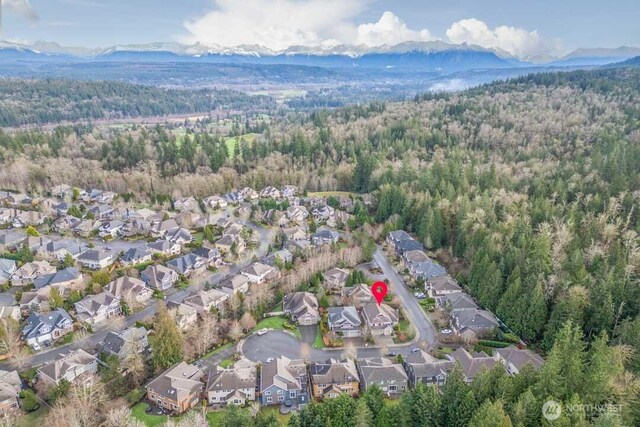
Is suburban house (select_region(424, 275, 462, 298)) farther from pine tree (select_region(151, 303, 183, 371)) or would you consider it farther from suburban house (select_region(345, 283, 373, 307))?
pine tree (select_region(151, 303, 183, 371))

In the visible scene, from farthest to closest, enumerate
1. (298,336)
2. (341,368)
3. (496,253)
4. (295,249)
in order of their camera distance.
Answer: (295,249), (496,253), (298,336), (341,368)

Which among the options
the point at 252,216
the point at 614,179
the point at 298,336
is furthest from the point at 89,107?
the point at 614,179

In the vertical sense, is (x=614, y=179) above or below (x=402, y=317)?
above

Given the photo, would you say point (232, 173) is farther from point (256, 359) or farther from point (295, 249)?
point (256, 359)

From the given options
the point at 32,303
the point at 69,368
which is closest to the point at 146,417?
the point at 69,368

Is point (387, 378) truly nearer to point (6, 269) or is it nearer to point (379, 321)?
point (379, 321)

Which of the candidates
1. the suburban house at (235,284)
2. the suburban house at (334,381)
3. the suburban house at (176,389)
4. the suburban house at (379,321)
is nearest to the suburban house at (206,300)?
the suburban house at (235,284)

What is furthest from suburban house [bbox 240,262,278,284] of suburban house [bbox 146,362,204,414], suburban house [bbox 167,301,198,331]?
suburban house [bbox 146,362,204,414]
